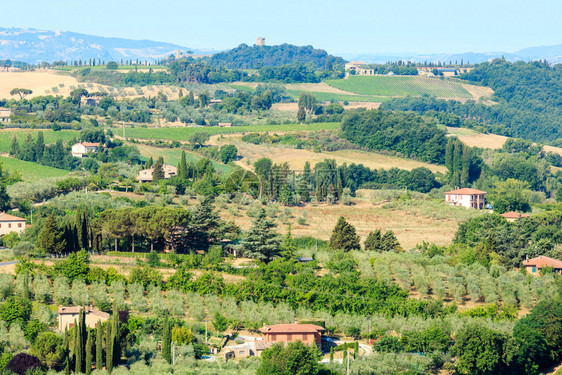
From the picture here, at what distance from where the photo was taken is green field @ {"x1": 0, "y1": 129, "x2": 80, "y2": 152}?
102 meters

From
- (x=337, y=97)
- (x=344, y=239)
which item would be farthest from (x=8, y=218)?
(x=337, y=97)

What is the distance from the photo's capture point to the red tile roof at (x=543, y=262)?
60438 mm

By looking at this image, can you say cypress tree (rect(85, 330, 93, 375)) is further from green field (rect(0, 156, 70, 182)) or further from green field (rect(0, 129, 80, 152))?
green field (rect(0, 129, 80, 152))

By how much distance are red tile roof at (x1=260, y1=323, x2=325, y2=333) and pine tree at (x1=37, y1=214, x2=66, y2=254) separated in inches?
604

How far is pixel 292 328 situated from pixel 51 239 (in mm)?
17508

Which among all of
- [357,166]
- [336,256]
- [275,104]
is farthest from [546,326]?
[275,104]

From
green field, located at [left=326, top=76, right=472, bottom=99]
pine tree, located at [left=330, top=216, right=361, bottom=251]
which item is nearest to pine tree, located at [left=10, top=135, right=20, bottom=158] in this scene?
pine tree, located at [left=330, top=216, right=361, bottom=251]

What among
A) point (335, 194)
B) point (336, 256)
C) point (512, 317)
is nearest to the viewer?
point (512, 317)

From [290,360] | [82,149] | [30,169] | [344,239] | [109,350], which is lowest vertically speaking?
[290,360]

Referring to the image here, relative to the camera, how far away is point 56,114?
380 feet

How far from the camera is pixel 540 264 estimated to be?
60750 mm

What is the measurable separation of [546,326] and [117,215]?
26850mm

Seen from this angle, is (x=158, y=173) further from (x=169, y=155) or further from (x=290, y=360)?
(x=290, y=360)

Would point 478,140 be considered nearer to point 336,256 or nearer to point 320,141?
point 320,141
